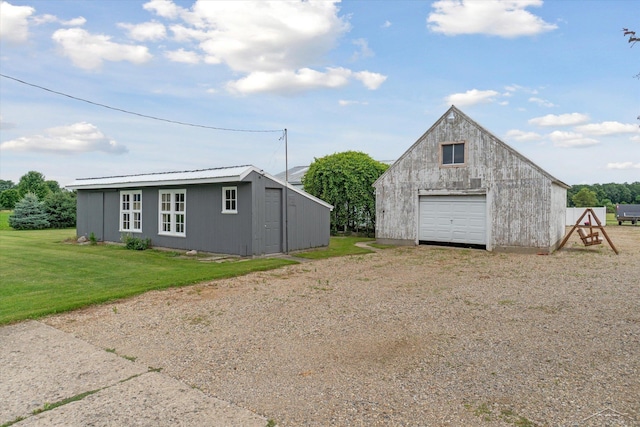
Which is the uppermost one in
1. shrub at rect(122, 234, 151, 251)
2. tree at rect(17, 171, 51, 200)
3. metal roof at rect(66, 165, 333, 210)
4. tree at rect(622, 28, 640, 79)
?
tree at rect(17, 171, 51, 200)

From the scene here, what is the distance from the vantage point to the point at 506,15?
10.8 metres

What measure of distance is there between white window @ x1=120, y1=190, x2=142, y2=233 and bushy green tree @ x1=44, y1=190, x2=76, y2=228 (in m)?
17.7

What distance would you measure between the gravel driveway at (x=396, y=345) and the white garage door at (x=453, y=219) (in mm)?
6147

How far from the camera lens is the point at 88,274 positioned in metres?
9.95

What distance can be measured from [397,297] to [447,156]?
1006 centimetres

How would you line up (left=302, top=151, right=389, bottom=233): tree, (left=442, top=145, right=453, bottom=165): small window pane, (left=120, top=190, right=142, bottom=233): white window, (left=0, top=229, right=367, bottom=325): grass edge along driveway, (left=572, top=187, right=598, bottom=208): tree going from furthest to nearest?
(left=572, top=187, right=598, bottom=208): tree
(left=302, top=151, right=389, bottom=233): tree
(left=120, top=190, right=142, bottom=233): white window
(left=442, top=145, right=453, bottom=165): small window pane
(left=0, top=229, right=367, bottom=325): grass edge along driveway

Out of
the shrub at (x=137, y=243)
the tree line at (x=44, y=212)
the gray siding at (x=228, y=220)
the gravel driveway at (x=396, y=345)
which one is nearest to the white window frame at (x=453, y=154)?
the gray siding at (x=228, y=220)

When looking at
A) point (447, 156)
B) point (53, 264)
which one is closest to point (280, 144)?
point (447, 156)

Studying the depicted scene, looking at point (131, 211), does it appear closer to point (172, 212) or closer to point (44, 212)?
point (172, 212)

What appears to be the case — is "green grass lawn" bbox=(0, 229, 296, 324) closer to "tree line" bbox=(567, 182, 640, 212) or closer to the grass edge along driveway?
the grass edge along driveway

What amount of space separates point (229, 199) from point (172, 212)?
3.13 meters

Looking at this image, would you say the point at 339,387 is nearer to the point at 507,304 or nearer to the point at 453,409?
the point at 453,409

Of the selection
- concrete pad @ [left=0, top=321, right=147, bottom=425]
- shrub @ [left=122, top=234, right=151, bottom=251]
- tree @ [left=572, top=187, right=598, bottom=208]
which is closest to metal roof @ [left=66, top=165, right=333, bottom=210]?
shrub @ [left=122, top=234, right=151, bottom=251]

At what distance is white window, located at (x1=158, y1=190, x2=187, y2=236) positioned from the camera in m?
15.0
